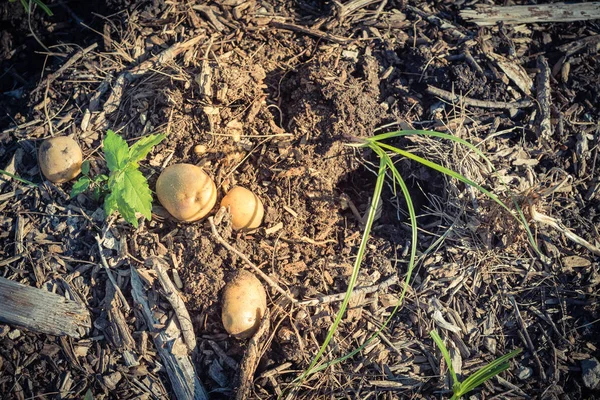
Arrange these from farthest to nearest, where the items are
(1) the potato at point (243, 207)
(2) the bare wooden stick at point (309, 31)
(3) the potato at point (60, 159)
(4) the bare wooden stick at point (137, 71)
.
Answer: (2) the bare wooden stick at point (309, 31)
(4) the bare wooden stick at point (137, 71)
(3) the potato at point (60, 159)
(1) the potato at point (243, 207)

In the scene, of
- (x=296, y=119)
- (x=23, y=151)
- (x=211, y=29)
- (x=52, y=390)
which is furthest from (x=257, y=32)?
(x=52, y=390)

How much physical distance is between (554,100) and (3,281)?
404 centimetres

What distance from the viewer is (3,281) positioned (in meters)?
2.66

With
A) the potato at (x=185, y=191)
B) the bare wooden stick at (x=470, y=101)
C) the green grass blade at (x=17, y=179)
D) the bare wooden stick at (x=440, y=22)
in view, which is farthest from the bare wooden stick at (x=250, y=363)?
the bare wooden stick at (x=440, y=22)

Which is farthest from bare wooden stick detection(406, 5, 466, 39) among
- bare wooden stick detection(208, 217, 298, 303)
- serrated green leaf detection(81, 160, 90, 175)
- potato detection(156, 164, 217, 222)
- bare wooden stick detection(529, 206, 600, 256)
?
serrated green leaf detection(81, 160, 90, 175)

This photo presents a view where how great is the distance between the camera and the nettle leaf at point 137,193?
238 cm

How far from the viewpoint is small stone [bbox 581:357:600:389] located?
255 cm

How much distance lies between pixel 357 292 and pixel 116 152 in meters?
1.71

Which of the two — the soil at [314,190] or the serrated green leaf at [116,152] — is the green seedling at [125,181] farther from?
the soil at [314,190]

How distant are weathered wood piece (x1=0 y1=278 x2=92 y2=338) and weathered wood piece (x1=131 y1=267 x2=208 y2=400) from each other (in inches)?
19.3

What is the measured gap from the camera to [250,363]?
2379 mm

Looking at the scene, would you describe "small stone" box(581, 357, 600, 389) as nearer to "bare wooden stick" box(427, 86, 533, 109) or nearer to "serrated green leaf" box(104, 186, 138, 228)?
"bare wooden stick" box(427, 86, 533, 109)

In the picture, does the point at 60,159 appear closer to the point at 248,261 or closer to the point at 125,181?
the point at 125,181

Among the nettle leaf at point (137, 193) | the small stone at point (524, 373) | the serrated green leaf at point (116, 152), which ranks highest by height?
the serrated green leaf at point (116, 152)
